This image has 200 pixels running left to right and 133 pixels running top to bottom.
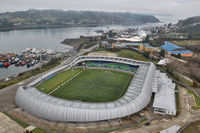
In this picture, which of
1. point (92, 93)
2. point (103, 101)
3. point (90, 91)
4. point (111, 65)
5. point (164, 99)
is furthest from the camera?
point (111, 65)

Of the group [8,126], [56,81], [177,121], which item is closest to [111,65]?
[56,81]

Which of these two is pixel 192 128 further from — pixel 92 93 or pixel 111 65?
pixel 111 65

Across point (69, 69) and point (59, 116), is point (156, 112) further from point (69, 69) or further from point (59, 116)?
point (69, 69)

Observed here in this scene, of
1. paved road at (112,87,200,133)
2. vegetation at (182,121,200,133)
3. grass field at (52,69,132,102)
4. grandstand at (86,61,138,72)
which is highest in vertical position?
grandstand at (86,61,138,72)

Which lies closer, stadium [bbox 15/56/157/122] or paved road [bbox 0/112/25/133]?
paved road [bbox 0/112/25/133]

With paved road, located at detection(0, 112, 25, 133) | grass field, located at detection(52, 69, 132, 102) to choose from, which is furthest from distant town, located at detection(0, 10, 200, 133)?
paved road, located at detection(0, 112, 25, 133)

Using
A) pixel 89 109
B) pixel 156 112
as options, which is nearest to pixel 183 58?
pixel 156 112

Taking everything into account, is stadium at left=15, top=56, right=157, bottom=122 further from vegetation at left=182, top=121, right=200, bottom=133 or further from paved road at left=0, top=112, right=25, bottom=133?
vegetation at left=182, top=121, right=200, bottom=133

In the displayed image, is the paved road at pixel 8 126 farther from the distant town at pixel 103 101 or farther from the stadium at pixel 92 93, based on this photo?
the stadium at pixel 92 93

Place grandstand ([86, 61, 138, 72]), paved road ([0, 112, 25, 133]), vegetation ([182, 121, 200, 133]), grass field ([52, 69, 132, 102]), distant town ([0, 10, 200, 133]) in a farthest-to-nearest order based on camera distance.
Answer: grandstand ([86, 61, 138, 72]) → grass field ([52, 69, 132, 102]) → distant town ([0, 10, 200, 133]) → vegetation ([182, 121, 200, 133]) → paved road ([0, 112, 25, 133])
